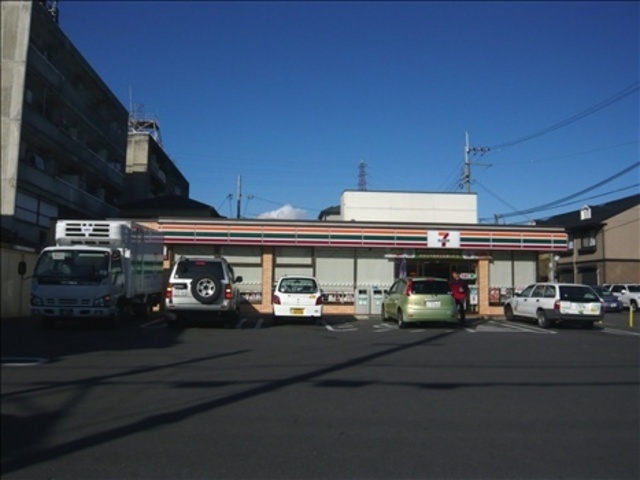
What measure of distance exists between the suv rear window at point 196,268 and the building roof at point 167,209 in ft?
82.2

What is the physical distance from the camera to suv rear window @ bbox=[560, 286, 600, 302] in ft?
68.0

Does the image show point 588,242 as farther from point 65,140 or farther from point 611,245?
point 65,140

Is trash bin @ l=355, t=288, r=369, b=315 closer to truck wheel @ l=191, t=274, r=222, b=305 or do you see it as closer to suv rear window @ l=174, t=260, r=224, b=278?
suv rear window @ l=174, t=260, r=224, b=278

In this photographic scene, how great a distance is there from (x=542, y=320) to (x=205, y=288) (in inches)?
465

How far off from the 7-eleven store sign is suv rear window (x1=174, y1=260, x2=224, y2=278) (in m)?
A: 11.1

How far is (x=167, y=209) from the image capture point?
43.1 metres

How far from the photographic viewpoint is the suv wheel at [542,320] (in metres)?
21.0

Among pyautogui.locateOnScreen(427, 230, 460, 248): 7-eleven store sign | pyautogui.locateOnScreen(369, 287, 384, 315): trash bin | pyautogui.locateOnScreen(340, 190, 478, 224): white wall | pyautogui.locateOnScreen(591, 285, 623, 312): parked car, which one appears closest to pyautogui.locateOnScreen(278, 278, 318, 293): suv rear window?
pyautogui.locateOnScreen(369, 287, 384, 315): trash bin

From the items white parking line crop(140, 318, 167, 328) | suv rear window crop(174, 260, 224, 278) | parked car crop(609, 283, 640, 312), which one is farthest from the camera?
parked car crop(609, 283, 640, 312)

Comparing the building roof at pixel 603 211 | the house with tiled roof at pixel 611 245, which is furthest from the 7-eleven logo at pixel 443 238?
the building roof at pixel 603 211

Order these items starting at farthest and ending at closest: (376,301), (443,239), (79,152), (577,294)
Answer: (79,152)
(443,239)
(376,301)
(577,294)

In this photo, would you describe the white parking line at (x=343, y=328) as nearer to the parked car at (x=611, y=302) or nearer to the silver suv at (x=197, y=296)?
the silver suv at (x=197, y=296)

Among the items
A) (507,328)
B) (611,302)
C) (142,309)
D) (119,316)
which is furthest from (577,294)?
(611,302)

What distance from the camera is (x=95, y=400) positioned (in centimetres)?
707
